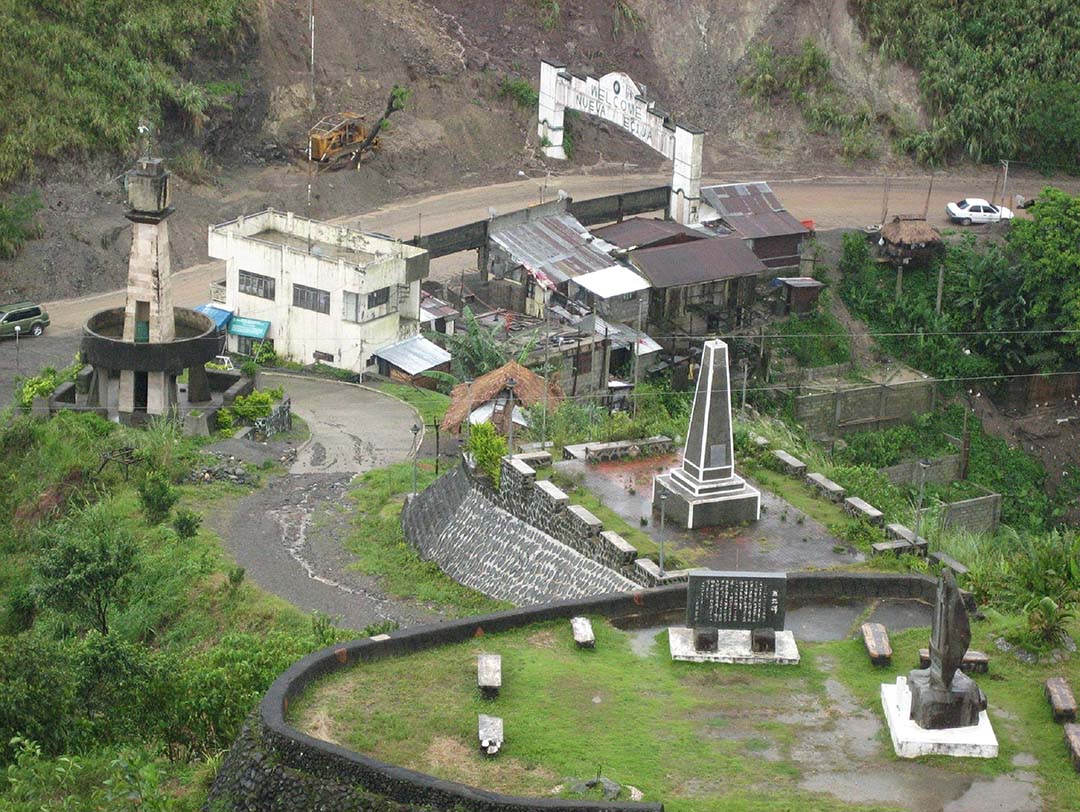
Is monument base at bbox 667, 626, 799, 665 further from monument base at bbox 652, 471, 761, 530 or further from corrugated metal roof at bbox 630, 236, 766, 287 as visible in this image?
corrugated metal roof at bbox 630, 236, 766, 287

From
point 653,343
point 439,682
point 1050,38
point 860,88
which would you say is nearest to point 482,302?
point 653,343

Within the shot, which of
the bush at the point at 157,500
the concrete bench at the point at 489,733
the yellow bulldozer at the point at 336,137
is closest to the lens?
the concrete bench at the point at 489,733

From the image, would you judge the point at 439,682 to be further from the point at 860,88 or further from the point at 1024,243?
the point at 860,88

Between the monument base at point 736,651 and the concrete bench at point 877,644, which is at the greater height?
the concrete bench at point 877,644

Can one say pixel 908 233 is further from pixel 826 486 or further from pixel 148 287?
pixel 826 486

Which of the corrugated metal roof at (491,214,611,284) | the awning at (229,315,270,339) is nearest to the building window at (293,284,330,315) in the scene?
the awning at (229,315,270,339)

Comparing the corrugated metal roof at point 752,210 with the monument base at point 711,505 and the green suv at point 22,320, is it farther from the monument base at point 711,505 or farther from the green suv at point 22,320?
the monument base at point 711,505

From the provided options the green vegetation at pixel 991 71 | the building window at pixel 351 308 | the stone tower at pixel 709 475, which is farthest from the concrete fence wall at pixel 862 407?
the stone tower at pixel 709 475
